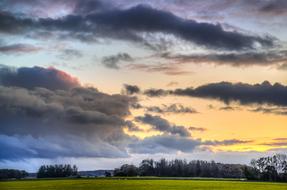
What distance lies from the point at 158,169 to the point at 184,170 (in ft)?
35.6

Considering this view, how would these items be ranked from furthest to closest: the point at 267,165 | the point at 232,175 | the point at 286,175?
the point at 232,175 < the point at 267,165 < the point at 286,175

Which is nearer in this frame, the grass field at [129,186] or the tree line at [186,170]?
the grass field at [129,186]

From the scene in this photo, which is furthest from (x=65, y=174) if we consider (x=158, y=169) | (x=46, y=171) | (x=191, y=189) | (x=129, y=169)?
(x=191, y=189)

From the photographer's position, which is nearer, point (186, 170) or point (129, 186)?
point (129, 186)

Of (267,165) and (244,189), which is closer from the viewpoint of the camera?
(244,189)

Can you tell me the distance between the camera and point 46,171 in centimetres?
15562

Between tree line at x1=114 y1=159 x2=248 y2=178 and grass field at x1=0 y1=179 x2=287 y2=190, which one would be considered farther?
tree line at x1=114 y1=159 x2=248 y2=178

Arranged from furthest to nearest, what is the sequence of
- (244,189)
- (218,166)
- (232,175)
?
(218,166)
(232,175)
(244,189)

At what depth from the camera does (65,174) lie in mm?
156500

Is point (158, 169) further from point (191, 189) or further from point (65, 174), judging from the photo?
point (191, 189)

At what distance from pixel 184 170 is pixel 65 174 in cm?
4625

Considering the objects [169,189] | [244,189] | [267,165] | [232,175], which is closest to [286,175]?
[267,165]

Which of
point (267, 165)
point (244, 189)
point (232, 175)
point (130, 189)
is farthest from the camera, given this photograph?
point (232, 175)

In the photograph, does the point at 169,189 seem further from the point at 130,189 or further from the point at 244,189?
the point at 244,189
